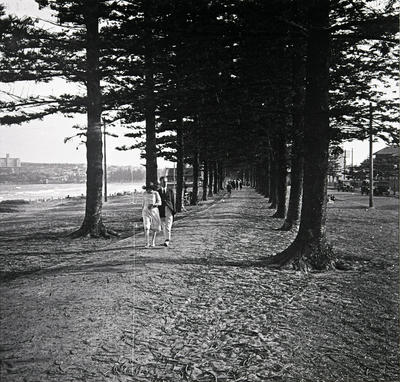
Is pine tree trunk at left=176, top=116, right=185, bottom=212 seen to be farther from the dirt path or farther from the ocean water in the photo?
the ocean water

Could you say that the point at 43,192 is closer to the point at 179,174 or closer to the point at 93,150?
the point at 179,174

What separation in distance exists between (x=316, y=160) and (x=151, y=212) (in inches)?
181

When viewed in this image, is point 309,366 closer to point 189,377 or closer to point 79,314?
point 189,377

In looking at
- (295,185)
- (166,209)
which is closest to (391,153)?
(295,185)

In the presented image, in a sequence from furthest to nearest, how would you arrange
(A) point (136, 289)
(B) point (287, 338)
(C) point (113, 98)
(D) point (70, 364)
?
1. (C) point (113, 98)
2. (A) point (136, 289)
3. (B) point (287, 338)
4. (D) point (70, 364)

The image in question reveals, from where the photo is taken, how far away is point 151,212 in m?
10.4

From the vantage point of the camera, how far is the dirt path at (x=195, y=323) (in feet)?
13.0

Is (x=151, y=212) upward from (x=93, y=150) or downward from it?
downward

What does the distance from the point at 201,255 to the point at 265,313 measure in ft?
12.0

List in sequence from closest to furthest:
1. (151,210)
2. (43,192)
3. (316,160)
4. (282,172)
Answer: (316,160) < (151,210) < (282,172) < (43,192)

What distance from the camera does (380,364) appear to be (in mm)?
4223

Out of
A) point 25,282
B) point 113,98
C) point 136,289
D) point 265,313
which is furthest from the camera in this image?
point 113,98

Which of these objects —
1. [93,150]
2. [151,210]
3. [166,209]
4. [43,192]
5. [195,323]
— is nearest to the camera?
[195,323]

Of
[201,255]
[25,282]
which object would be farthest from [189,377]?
[201,255]
